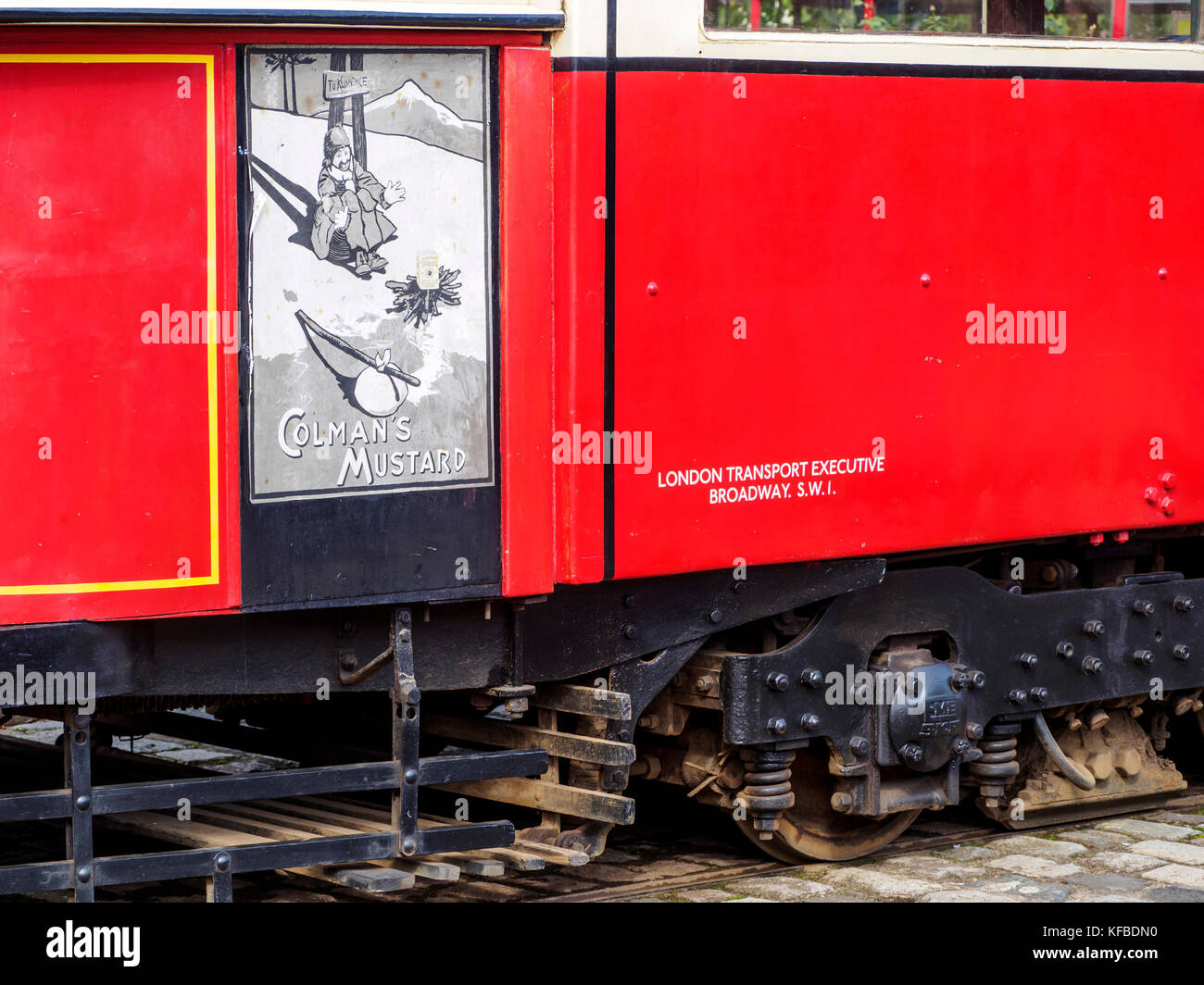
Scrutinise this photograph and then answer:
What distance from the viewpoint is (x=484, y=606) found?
5.35m

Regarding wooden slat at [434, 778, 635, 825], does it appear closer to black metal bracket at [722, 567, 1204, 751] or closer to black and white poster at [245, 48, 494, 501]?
black metal bracket at [722, 567, 1204, 751]

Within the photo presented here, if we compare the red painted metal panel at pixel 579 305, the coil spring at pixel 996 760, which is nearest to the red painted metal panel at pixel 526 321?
the red painted metal panel at pixel 579 305

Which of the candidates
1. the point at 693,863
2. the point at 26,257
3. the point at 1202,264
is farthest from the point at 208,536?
the point at 1202,264

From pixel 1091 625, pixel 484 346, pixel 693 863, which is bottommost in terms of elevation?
pixel 693 863

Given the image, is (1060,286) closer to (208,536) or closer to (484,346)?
(484,346)

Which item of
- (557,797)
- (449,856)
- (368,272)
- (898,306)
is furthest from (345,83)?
(449,856)

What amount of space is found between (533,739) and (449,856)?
45cm

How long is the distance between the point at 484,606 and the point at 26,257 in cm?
164

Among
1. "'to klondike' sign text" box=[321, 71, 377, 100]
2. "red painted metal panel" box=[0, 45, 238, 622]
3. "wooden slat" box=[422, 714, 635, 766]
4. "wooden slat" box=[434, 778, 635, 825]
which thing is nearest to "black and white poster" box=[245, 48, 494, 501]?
"'to klondike' sign text" box=[321, 71, 377, 100]

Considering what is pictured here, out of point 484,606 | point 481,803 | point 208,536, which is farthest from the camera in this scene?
point 481,803

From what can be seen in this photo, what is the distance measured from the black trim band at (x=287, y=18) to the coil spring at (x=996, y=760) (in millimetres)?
2941

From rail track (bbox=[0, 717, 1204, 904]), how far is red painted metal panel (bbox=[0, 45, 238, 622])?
0.89 m

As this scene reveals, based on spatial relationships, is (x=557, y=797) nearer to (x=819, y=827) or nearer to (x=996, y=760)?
(x=819, y=827)

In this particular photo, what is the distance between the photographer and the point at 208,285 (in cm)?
475
